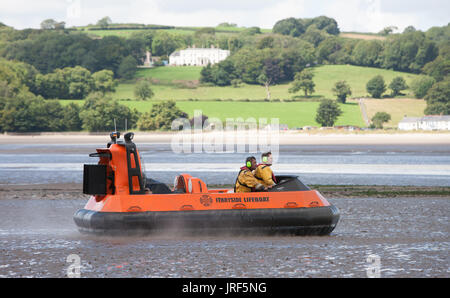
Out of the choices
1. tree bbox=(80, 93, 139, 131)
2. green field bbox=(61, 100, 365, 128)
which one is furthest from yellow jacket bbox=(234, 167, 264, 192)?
green field bbox=(61, 100, 365, 128)

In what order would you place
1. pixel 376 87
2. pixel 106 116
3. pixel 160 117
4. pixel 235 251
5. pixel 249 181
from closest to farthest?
1. pixel 235 251
2. pixel 249 181
3. pixel 106 116
4. pixel 160 117
5. pixel 376 87

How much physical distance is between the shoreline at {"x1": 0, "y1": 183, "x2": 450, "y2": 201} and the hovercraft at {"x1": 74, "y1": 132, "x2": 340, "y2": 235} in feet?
25.9

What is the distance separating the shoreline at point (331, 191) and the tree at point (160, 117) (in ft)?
317

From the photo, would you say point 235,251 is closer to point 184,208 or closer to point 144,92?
Result: point 184,208

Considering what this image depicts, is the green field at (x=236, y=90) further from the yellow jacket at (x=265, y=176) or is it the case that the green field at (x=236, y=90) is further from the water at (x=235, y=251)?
the yellow jacket at (x=265, y=176)

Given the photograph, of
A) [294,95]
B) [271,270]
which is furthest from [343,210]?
[294,95]

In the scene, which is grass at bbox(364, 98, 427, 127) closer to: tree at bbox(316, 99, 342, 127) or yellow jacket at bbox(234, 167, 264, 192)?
tree at bbox(316, 99, 342, 127)

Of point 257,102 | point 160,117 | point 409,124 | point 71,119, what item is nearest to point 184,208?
point 160,117

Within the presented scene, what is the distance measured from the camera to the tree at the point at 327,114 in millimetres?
145500

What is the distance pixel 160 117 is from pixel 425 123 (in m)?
54.7

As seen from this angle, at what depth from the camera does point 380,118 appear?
144125 mm

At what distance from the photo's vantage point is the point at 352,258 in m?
12.2

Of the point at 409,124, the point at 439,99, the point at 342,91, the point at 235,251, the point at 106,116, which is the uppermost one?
the point at 342,91

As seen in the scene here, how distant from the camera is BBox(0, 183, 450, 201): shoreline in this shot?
2264cm
